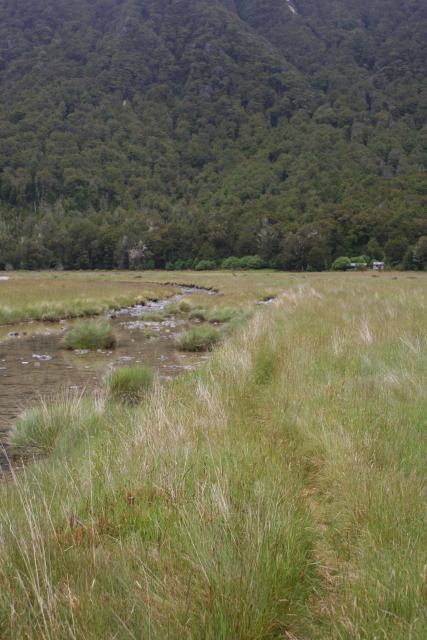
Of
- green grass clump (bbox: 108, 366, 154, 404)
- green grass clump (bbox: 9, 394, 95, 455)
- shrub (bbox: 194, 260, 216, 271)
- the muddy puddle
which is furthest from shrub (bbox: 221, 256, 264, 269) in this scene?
green grass clump (bbox: 9, 394, 95, 455)

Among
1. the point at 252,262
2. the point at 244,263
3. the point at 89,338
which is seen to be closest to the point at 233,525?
the point at 89,338

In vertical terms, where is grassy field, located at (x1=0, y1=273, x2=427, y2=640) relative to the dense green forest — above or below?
below

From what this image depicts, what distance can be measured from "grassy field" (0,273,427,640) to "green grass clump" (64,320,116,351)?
27.1ft

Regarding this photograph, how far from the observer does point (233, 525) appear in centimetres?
217

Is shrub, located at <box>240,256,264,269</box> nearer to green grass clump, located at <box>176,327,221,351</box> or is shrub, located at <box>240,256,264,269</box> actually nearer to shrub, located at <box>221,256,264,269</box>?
shrub, located at <box>221,256,264,269</box>

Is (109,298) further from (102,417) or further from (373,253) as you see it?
(373,253)

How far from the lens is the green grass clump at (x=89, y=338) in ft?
41.5

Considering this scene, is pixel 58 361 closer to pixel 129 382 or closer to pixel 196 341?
pixel 196 341

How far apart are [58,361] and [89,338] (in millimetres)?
2142

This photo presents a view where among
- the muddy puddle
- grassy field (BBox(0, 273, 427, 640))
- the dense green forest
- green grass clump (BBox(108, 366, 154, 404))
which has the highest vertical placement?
the dense green forest

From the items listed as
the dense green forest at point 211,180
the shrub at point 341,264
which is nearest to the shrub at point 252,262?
the dense green forest at point 211,180

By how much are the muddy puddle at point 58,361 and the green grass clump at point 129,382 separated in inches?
14.9

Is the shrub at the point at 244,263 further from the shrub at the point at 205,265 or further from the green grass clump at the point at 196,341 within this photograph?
the green grass clump at the point at 196,341

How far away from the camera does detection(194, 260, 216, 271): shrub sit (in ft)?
276
